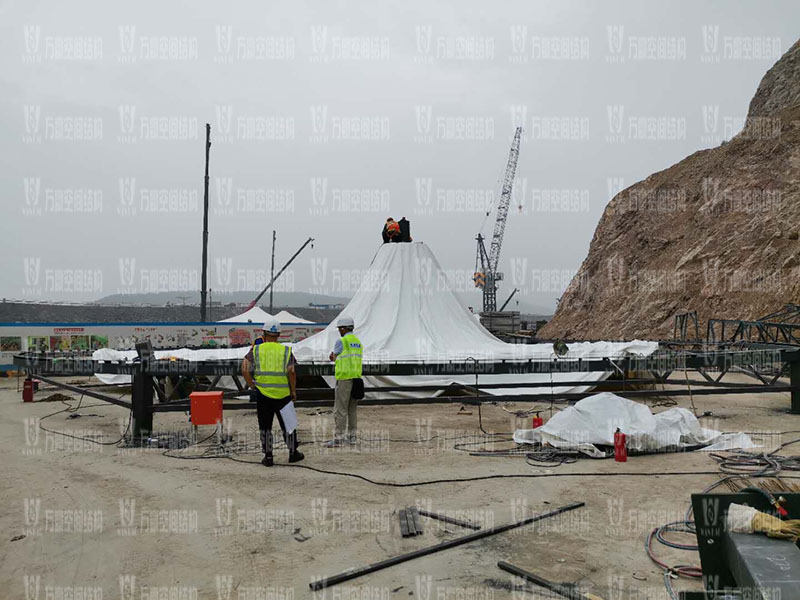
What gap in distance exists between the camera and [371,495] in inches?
236

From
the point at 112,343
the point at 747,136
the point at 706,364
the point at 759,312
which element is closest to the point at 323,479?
the point at 706,364

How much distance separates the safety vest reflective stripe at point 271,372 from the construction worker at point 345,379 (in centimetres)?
109

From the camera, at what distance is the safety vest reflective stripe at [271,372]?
7.43 meters

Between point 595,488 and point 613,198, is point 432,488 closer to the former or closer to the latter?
point 595,488

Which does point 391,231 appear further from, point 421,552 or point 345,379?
point 421,552

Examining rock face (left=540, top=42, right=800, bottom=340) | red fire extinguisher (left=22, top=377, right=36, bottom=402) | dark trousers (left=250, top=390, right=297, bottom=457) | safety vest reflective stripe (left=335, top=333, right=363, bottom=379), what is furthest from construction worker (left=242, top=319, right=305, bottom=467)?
rock face (left=540, top=42, right=800, bottom=340)

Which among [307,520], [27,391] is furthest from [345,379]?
[27,391]

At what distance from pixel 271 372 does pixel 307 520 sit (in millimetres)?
2584

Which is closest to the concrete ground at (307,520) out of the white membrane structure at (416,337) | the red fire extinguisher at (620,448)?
the red fire extinguisher at (620,448)

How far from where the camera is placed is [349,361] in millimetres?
8422

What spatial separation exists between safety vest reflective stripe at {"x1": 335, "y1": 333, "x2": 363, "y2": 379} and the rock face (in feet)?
84.4

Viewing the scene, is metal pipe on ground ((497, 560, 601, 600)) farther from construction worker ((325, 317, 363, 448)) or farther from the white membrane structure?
the white membrane structure

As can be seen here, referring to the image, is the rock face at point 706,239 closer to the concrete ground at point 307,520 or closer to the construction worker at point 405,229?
the construction worker at point 405,229

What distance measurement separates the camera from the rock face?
97.6ft
